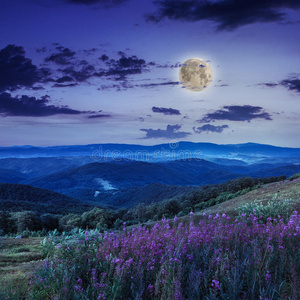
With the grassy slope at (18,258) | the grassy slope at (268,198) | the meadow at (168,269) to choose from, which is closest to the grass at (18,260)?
the grassy slope at (18,258)

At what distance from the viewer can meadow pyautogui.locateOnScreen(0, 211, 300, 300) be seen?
10.7ft

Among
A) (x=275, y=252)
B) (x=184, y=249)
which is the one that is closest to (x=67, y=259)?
(x=184, y=249)

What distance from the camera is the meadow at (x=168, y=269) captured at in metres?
3.26

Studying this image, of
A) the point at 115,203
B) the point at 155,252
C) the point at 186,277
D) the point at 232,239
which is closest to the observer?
the point at 186,277

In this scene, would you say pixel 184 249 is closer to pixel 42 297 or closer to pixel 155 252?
pixel 155 252

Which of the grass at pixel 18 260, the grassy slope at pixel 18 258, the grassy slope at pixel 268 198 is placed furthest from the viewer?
the grassy slope at pixel 268 198

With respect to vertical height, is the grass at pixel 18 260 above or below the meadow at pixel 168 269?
below

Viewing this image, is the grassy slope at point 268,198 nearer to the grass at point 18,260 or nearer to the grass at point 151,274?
the grass at point 151,274

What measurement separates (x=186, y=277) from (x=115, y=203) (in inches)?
5287

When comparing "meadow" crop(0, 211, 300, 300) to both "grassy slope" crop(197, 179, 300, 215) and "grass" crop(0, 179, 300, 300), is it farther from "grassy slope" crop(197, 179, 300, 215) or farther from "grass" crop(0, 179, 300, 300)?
"grassy slope" crop(197, 179, 300, 215)

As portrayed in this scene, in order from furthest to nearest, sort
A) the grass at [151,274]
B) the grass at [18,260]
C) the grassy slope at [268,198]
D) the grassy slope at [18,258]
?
the grassy slope at [268,198] → the grassy slope at [18,258] → the grass at [18,260] → the grass at [151,274]

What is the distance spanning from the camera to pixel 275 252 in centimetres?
413

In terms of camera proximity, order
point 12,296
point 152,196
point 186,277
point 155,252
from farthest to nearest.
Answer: point 152,196
point 155,252
point 186,277
point 12,296

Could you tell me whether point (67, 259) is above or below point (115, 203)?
above
